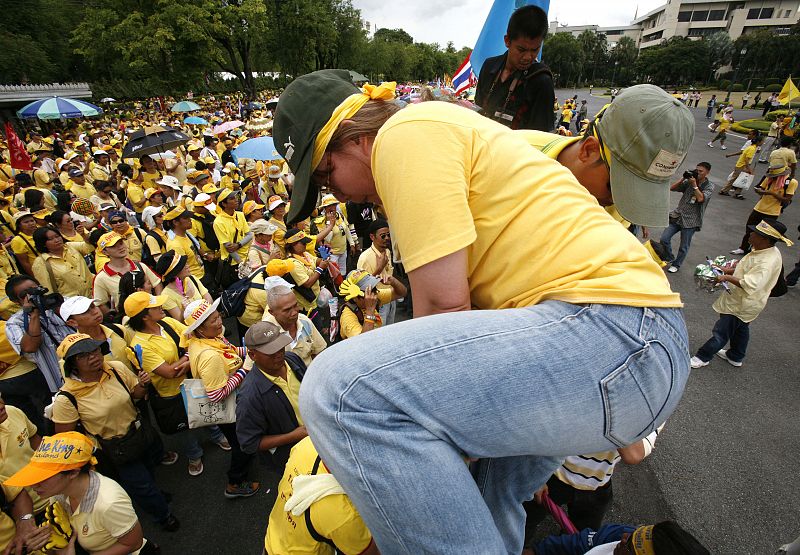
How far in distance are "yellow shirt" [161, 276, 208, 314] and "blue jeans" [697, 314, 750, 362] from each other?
25.6 feet

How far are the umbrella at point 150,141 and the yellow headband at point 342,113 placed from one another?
38.9 feet

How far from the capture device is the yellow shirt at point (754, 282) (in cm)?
558

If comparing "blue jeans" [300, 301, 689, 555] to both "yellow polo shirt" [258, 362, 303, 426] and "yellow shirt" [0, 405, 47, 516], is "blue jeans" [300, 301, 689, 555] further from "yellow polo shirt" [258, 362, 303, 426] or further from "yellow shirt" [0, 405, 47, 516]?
"yellow shirt" [0, 405, 47, 516]

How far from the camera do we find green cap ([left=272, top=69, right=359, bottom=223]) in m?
1.34

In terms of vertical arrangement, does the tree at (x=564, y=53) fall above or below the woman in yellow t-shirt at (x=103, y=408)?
above

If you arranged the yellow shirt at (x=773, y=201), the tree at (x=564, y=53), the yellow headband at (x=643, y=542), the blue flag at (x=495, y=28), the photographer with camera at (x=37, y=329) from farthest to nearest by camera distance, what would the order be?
the tree at (x=564, y=53), the yellow shirt at (x=773, y=201), the photographer with camera at (x=37, y=329), the blue flag at (x=495, y=28), the yellow headband at (x=643, y=542)

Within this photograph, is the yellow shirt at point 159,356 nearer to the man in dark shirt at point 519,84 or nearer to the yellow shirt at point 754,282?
the man in dark shirt at point 519,84

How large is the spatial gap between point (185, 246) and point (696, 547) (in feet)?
23.6

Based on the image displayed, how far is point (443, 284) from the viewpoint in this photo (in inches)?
41.1

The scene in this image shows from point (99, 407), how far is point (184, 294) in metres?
2.25

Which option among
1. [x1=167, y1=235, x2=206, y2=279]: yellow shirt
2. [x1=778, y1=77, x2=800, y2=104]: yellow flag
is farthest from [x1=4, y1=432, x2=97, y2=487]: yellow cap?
[x1=778, y1=77, x2=800, y2=104]: yellow flag

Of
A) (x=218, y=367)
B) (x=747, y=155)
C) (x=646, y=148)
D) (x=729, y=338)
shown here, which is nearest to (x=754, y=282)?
(x=729, y=338)

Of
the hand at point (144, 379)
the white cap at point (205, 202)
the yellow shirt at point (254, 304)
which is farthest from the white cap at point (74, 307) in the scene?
the white cap at point (205, 202)

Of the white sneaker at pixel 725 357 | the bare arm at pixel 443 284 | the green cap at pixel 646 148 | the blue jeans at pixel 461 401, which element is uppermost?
the green cap at pixel 646 148
